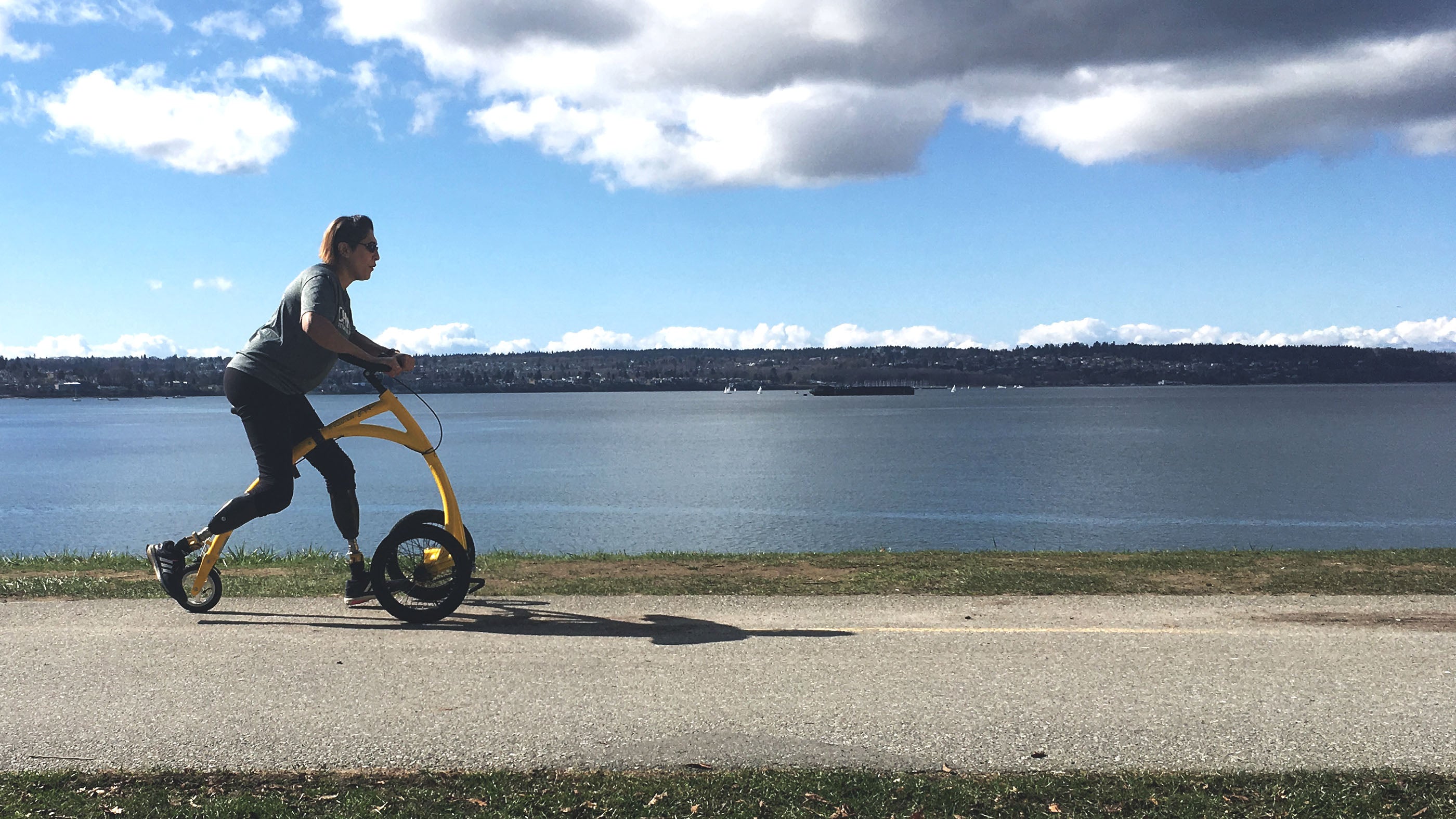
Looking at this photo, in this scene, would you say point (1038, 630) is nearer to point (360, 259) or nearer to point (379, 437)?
point (379, 437)

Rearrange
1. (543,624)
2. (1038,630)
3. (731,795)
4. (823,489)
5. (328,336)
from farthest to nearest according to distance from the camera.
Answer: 1. (823,489)
2. (543,624)
3. (328,336)
4. (1038,630)
5. (731,795)

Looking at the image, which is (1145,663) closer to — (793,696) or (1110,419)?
(793,696)

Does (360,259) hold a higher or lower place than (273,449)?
higher

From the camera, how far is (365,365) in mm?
7137

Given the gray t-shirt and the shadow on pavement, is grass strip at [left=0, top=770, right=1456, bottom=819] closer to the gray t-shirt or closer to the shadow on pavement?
the shadow on pavement

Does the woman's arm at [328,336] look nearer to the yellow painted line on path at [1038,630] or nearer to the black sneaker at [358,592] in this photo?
the black sneaker at [358,592]

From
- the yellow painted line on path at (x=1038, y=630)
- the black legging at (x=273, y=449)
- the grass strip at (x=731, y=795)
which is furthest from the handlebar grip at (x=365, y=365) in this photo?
the yellow painted line on path at (x=1038, y=630)

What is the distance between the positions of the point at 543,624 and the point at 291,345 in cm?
237

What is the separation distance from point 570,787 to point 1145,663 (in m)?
3.27

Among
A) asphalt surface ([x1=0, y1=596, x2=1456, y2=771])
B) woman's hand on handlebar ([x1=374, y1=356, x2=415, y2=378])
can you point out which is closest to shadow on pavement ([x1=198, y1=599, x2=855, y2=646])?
asphalt surface ([x1=0, y1=596, x2=1456, y2=771])

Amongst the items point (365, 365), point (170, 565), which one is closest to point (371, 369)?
point (365, 365)

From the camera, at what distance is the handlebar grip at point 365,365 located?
7.05 m

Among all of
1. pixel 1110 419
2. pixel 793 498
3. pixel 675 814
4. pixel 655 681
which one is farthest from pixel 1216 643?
pixel 1110 419

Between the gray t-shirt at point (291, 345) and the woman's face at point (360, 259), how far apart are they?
169 millimetres
